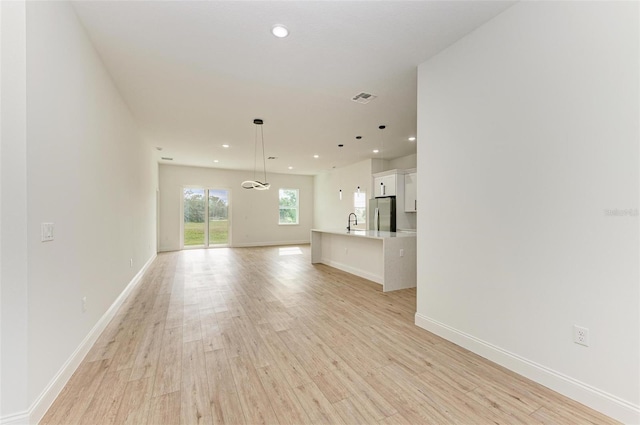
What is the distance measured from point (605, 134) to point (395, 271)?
3171 millimetres

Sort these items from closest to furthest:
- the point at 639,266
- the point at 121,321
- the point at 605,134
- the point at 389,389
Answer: the point at 639,266
the point at 605,134
the point at 389,389
the point at 121,321

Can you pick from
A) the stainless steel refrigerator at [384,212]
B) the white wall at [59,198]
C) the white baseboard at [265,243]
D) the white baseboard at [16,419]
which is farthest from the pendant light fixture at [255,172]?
the white baseboard at [16,419]

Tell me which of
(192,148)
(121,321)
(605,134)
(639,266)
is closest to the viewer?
(639,266)

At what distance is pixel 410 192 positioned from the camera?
6645 millimetres

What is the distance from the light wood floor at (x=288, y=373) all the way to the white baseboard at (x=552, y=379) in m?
0.06

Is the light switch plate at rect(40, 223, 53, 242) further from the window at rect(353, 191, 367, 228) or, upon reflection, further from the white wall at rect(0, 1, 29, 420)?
the window at rect(353, 191, 367, 228)

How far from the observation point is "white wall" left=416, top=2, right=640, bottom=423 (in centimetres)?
162

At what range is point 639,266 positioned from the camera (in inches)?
61.1

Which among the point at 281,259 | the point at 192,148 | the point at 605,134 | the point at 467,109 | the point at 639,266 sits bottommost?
the point at 281,259

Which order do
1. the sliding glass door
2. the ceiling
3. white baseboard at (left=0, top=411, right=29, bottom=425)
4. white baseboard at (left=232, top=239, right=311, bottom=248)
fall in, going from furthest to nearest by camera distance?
white baseboard at (left=232, top=239, right=311, bottom=248)
the sliding glass door
the ceiling
white baseboard at (left=0, top=411, right=29, bottom=425)

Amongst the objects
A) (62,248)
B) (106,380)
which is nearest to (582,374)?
(106,380)

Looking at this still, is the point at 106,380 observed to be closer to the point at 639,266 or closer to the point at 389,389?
the point at 389,389

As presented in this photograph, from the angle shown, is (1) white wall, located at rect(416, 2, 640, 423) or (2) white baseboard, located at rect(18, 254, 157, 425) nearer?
(2) white baseboard, located at rect(18, 254, 157, 425)

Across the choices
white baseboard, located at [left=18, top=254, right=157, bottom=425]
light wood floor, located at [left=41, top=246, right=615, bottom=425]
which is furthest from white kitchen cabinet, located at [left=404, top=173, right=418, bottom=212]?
white baseboard, located at [left=18, top=254, right=157, bottom=425]
